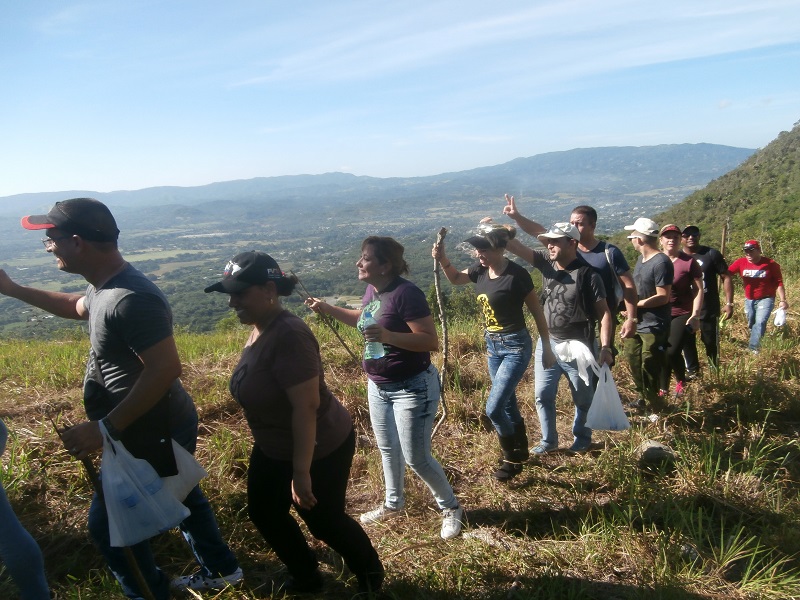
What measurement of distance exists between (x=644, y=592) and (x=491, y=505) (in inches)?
40.5

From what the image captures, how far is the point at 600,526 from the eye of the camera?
2.78 meters

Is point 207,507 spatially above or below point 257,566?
above

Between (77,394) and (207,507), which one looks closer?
(207,507)

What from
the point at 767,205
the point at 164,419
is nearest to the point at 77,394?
the point at 164,419

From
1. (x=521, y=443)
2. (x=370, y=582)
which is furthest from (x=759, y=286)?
(x=370, y=582)

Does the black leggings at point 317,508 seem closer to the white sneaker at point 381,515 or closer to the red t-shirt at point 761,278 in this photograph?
the white sneaker at point 381,515

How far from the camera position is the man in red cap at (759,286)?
5723 mm

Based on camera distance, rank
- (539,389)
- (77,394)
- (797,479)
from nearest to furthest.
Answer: (797,479), (539,389), (77,394)

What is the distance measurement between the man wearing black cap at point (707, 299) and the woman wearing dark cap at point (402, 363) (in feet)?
10.0

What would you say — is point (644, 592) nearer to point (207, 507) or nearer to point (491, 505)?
point (491, 505)

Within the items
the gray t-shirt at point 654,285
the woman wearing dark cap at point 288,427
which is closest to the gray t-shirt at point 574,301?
the gray t-shirt at point 654,285

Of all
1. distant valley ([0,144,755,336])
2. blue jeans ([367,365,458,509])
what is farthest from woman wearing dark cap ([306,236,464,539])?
distant valley ([0,144,755,336])

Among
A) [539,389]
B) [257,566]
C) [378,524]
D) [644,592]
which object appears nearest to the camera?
[644,592]

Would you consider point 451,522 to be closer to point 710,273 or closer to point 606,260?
point 606,260
